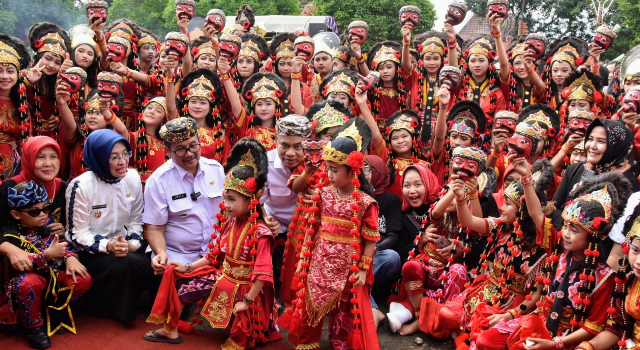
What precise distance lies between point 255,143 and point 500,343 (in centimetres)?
226

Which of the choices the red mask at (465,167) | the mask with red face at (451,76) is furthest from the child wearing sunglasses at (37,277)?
the mask with red face at (451,76)

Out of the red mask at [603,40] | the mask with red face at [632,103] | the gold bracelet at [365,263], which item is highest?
the red mask at [603,40]

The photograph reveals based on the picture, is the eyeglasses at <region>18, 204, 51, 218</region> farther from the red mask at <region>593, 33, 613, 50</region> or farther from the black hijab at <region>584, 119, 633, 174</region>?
the red mask at <region>593, 33, 613, 50</region>

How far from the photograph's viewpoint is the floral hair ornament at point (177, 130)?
475cm

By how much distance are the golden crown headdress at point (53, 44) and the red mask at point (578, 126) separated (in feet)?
17.7

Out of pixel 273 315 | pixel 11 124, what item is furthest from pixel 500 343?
pixel 11 124

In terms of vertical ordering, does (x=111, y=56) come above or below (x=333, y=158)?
above

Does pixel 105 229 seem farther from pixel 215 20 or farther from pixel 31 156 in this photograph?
pixel 215 20

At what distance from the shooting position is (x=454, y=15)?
22.0 feet

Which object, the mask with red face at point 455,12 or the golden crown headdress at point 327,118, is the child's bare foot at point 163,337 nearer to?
the golden crown headdress at point 327,118

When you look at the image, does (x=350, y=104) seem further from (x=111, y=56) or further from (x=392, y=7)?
(x=392, y=7)

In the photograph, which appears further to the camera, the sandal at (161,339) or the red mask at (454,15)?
the red mask at (454,15)

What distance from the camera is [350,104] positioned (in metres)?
6.54

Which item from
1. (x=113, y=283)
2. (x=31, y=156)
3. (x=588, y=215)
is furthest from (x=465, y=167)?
(x=31, y=156)
